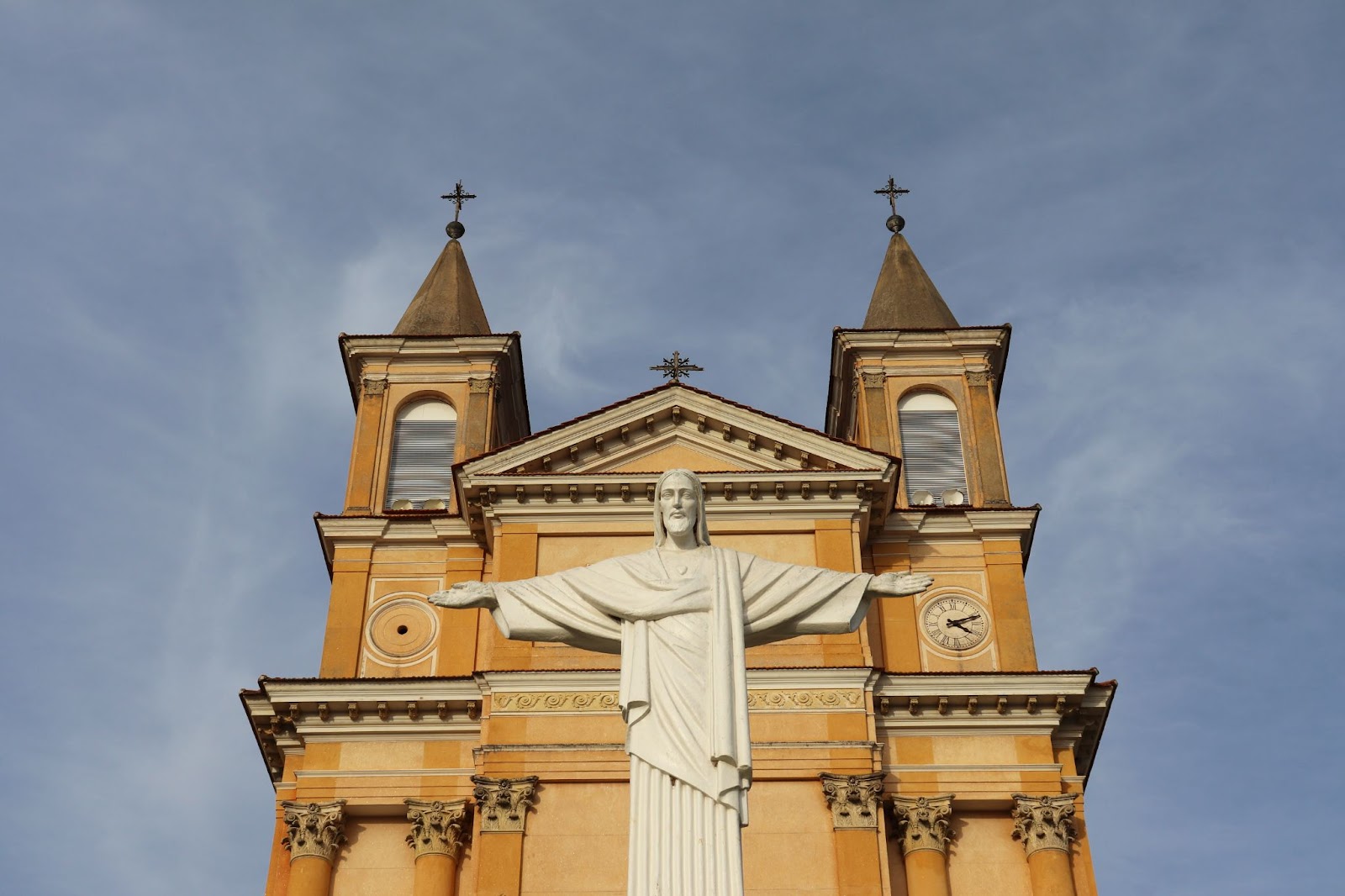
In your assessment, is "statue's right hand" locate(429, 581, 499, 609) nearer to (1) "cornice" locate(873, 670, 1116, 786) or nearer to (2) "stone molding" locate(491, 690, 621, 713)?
(2) "stone molding" locate(491, 690, 621, 713)

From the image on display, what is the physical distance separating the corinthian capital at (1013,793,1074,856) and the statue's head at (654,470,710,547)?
19.4 m

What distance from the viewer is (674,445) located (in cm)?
3164

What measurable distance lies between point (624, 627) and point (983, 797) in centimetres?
2009

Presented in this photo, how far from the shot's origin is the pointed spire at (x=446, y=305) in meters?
37.2

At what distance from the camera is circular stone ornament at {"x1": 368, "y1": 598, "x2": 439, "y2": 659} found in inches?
1211

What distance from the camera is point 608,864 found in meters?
26.3

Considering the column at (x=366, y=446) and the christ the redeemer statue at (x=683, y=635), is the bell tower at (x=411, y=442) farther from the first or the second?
the christ the redeemer statue at (x=683, y=635)

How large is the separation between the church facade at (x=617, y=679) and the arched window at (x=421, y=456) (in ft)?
0.17

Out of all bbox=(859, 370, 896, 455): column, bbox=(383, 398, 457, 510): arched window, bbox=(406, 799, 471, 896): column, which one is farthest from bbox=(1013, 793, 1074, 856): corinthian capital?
bbox=(383, 398, 457, 510): arched window

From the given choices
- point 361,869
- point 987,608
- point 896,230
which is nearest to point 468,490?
point 361,869

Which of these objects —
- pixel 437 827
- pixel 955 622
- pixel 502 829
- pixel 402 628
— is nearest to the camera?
pixel 502 829

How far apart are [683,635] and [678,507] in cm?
85

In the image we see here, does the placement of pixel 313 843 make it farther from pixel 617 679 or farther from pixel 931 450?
pixel 931 450

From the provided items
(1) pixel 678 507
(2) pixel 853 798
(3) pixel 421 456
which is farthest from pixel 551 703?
(1) pixel 678 507
